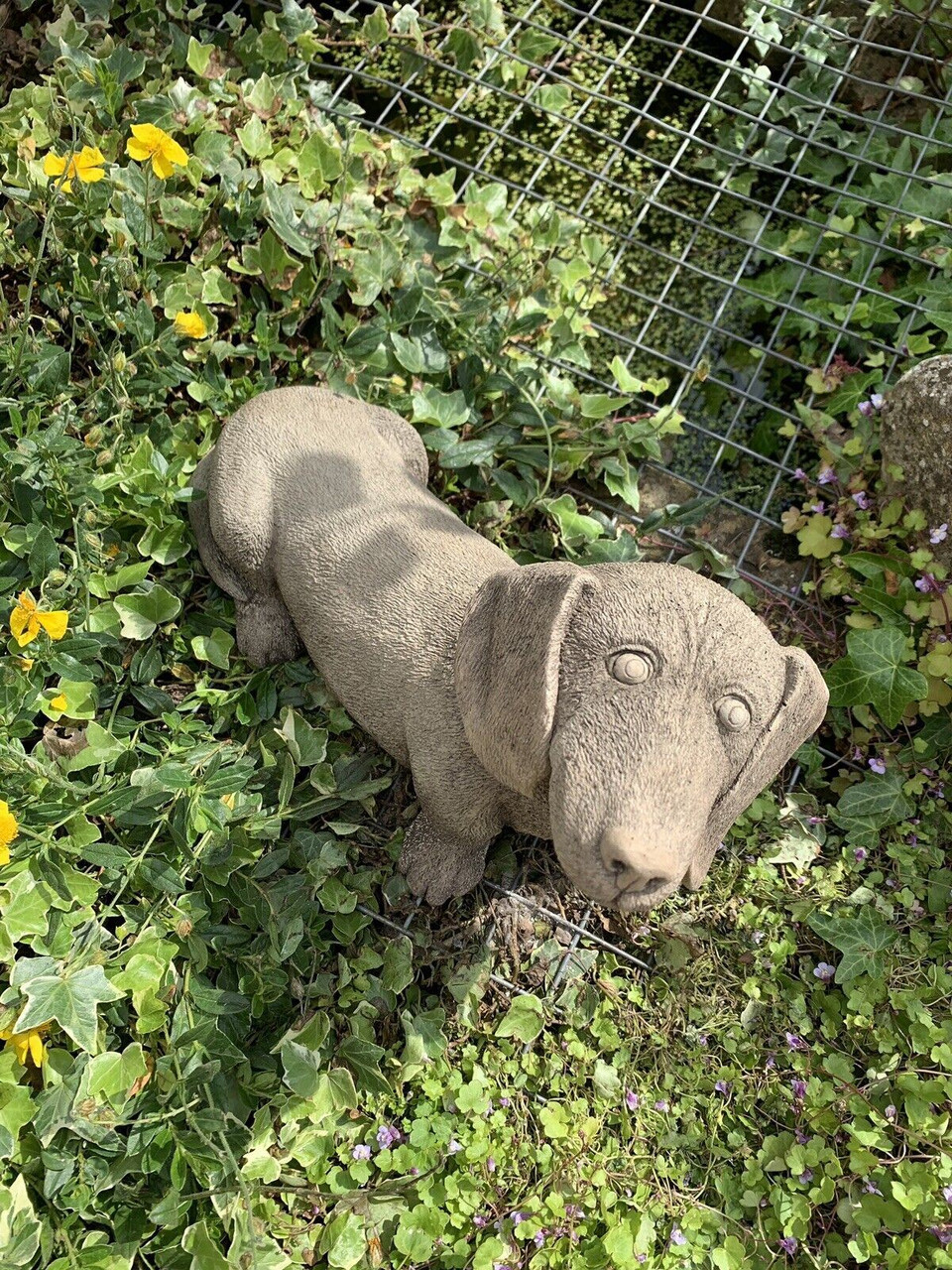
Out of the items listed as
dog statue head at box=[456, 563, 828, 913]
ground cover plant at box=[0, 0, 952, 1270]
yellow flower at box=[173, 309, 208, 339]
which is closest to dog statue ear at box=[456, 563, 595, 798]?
dog statue head at box=[456, 563, 828, 913]

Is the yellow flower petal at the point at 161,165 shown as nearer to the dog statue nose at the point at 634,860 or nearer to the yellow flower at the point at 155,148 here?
the yellow flower at the point at 155,148

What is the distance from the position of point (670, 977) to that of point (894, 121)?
292cm

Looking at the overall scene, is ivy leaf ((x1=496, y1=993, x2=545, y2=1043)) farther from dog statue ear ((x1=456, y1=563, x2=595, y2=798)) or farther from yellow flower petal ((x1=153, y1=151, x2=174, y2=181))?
yellow flower petal ((x1=153, y1=151, x2=174, y2=181))

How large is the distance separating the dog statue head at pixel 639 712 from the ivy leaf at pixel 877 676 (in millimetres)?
987

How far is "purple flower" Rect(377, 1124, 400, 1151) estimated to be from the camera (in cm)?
223

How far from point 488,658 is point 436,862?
0.72 meters

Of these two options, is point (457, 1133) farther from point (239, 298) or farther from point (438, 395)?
point (239, 298)

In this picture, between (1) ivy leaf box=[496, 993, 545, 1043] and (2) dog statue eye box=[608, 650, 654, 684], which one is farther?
(1) ivy leaf box=[496, 993, 545, 1043]

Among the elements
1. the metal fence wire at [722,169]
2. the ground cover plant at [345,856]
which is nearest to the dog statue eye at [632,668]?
the ground cover plant at [345,856]

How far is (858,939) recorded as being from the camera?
250 centimetres

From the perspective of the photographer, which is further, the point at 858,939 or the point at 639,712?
the point at 858,939

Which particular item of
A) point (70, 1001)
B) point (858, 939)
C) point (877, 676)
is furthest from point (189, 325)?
point (858, 939)

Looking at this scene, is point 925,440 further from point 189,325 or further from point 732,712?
point 189,325

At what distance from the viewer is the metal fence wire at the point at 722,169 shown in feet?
10.6
